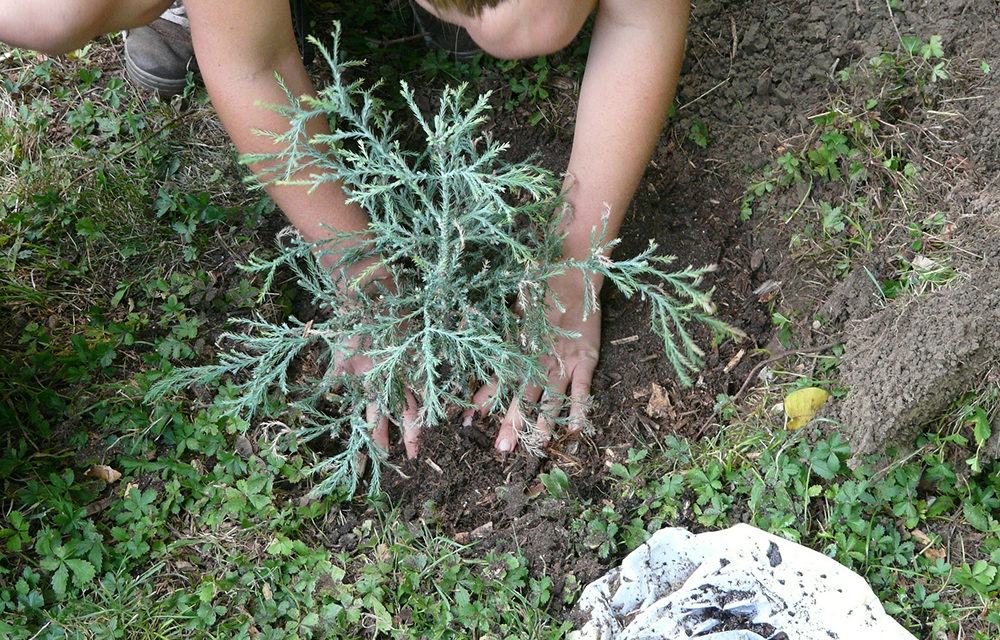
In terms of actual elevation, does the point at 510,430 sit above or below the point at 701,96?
below

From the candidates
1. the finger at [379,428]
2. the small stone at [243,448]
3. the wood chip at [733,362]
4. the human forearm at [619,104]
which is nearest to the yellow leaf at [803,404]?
the wood chip at [733,362]

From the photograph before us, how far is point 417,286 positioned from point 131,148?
1.20m

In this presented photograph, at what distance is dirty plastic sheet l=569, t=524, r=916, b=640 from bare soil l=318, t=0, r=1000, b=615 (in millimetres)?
106

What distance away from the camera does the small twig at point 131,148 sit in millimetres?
2711

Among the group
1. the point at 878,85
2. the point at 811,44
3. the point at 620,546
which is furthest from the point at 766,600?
the point at 811,44

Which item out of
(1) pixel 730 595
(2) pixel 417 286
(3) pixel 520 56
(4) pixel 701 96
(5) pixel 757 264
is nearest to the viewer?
(1) pixel 730 595

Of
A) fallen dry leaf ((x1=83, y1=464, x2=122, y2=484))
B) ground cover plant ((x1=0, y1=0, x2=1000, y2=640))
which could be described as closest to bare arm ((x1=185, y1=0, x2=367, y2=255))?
ground cover plant ((x1=0, y1=0, x2=1000, y2=640))

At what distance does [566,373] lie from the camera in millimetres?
2354

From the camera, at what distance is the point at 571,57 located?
2.73m

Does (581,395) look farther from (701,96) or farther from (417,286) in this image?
(701,96)

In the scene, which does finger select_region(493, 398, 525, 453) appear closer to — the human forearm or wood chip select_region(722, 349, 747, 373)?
the human forearm

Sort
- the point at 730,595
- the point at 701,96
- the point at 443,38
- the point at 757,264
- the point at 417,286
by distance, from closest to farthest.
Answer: the point at 730,595 → the point at 417,286 → the point at 757,264 → the point at 701,96 → the point at 443,38

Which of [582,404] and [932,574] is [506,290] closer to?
[582,404]

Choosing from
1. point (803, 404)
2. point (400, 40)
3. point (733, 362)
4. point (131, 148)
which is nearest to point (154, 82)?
point (131, 148)
